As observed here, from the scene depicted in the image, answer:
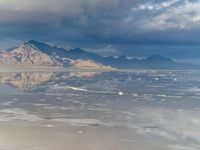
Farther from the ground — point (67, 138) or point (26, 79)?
point (26, 79)

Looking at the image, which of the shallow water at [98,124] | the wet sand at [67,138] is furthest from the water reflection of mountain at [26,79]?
the wet sand at [67,138]

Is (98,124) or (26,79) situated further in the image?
(26,79)

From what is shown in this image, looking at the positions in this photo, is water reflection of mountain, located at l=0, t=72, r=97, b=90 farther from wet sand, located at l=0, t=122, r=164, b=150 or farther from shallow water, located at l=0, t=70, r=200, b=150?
wet sand, located at l=0, t=122, r=164, b=150

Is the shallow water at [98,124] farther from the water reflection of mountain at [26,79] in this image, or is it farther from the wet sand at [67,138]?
the water reflection of mountain at [26,79]

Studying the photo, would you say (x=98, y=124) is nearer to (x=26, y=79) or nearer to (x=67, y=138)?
(x=67, y=138)

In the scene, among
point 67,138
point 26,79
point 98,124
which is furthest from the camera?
point 26,79

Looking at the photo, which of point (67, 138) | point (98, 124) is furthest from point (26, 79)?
point (67, 138)

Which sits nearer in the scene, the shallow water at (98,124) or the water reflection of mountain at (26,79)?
the shallow water at (98,124)

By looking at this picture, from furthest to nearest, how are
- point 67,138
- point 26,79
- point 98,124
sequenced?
point 26,79
point 98,124
point 67,138

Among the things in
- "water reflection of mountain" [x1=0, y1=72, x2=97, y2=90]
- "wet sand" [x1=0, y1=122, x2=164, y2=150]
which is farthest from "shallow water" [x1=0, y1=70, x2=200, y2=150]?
"water reflection of mountain" [x1=0, y1=72, x2=97, y2=90]

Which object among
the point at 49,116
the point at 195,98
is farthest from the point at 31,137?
the point at 195,98

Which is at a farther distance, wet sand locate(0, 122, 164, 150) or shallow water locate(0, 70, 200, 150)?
shallow water locate(0, 70, 200, 150)

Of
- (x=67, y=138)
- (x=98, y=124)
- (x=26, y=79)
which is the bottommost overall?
(x=67, y=138)

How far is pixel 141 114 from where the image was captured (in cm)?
3116
